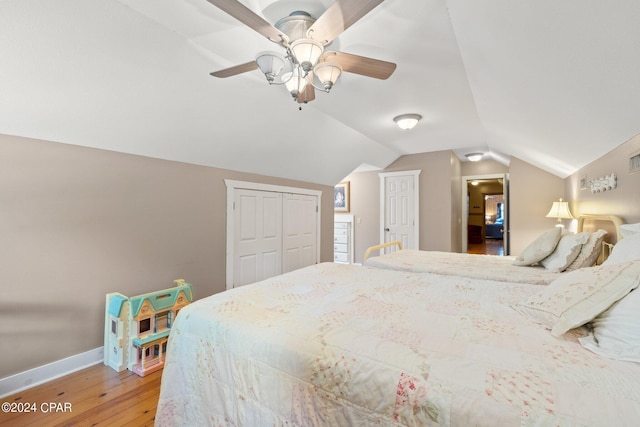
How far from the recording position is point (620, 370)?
87 centimetres

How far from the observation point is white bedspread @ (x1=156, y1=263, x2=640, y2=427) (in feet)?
2.57

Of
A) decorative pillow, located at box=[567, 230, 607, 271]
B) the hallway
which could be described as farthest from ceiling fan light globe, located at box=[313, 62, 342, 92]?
the hallway

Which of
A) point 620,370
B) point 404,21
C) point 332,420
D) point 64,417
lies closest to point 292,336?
point 332,420

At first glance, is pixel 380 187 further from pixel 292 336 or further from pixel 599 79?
pixel 292 336

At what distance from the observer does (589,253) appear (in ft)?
7.15

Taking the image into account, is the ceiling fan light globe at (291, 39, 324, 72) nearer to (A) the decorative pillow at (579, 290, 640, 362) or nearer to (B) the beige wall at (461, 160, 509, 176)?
(A) the decorative pillow at (579, 290, 640, 362)

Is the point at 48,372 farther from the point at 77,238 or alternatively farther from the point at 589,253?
the point at 589,253

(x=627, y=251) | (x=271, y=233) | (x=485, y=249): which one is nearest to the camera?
(x=627, y=251)

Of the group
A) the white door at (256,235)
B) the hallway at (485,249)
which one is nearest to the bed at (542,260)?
the white door at (256,235)

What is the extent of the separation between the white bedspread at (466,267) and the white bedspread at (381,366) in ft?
2.15

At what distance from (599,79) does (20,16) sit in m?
3.10

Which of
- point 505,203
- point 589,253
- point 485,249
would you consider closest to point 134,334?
point 589,253

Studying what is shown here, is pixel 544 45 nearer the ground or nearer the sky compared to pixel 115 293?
nearer the sky

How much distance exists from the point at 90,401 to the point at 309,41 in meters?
2.62
